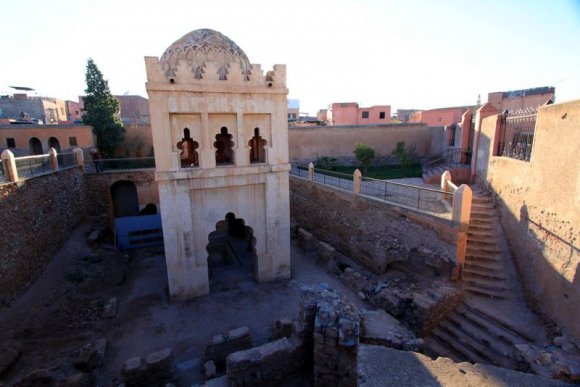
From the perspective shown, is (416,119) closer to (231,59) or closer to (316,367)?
(231,59)

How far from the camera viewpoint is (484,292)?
31.0 feet

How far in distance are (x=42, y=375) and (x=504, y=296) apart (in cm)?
1240

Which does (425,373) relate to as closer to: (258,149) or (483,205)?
(258,149)

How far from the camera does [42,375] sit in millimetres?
7402

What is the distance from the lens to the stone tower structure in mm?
9438

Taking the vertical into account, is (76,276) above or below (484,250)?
below

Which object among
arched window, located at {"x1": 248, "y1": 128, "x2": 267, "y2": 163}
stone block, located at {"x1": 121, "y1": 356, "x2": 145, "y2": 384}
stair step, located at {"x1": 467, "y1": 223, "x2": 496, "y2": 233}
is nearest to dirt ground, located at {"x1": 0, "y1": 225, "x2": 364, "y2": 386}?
stone block, located at {"x1": 121, "y1": 356, "x2": 145, "y2": 384}

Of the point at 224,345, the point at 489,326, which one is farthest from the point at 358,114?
the point at 224,345

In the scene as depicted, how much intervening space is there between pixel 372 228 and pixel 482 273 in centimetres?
420

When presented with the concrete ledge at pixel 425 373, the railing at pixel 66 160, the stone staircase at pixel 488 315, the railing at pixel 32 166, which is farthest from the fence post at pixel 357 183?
the railing at pixel 66 160

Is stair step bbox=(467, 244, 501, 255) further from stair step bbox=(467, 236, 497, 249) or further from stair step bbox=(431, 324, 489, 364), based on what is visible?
stair step bbox=(431, 324, 489, 364)

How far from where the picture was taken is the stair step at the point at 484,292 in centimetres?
929

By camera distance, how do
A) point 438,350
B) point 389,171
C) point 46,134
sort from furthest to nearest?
point 46,134
point 389,171
point 438,350

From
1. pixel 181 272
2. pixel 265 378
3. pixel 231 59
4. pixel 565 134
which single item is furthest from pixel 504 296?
pixel 231 59
